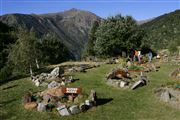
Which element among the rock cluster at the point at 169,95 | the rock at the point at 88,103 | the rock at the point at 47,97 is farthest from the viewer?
the rock at the point at 47,97

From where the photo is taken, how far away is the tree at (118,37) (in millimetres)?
66625

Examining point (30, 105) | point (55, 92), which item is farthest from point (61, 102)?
point (30, 105)

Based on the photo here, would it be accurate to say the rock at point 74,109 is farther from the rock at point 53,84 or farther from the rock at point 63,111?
the rock at point 53,84

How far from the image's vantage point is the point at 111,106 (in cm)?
2662

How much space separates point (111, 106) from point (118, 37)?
135ft

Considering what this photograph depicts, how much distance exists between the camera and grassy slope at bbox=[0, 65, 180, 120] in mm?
24062

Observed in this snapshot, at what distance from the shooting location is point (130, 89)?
31.8 meters

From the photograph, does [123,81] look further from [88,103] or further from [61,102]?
[61,102]

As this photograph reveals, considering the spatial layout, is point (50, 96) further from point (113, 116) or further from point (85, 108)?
point (113, 116)

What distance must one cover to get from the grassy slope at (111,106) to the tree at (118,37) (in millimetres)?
30414

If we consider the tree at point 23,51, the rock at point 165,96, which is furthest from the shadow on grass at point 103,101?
the tree at point 23,51

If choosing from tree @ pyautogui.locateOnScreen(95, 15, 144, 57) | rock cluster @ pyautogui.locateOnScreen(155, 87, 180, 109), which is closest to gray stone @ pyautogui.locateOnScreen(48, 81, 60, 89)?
rock cluster @ pyautogui.locateOnScreen(155, 87, 180, 109)

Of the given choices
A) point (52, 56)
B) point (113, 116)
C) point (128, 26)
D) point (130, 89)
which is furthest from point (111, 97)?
point (52, 56)

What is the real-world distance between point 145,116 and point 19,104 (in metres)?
10.9
